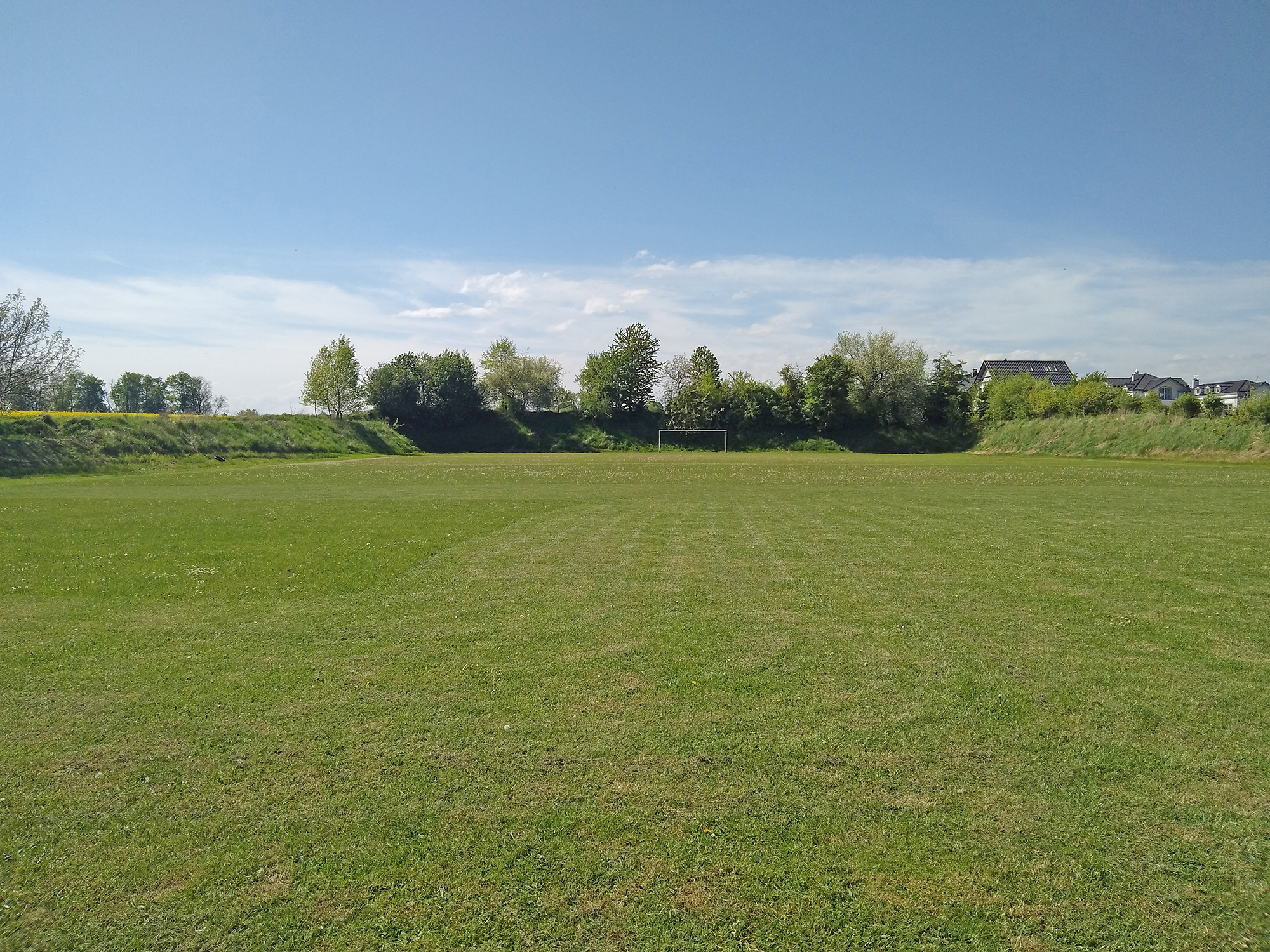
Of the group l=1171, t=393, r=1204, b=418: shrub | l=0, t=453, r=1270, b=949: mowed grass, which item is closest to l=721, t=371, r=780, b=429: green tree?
l=1171, t=393, r=1204, b=418: shrub

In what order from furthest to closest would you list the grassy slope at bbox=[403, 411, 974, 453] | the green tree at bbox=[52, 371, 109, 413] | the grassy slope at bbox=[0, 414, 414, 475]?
the green tree at bbox=[52, 371, 109, 413] < the grassy slope at bbox=[403, 411, 974, 453] < the grassy slope at bbox=[0, 414, 414, 475]

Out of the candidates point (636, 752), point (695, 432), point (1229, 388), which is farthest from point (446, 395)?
point (1229, 388)

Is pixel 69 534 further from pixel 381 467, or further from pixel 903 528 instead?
pixel 381 467

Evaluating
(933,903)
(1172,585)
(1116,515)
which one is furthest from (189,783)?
(1116,515)

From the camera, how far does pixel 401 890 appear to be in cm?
445

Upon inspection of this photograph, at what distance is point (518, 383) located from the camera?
107125mm

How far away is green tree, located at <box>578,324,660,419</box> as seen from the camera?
10181 centimetres

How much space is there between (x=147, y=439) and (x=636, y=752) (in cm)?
6182

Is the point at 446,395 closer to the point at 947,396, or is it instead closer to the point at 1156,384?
the point at 947,396

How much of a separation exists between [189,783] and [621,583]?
25.4ft

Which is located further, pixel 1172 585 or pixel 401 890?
pixel 1172 585

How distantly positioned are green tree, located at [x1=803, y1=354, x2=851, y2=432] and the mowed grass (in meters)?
76.3

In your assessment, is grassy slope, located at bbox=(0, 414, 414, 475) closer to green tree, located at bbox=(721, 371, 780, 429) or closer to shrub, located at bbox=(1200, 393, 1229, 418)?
green tree, located at bbox=(721, 371, 780, 429)

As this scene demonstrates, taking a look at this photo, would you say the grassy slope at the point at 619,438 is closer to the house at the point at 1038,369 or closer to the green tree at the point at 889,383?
the green tree at the point at 889,383
